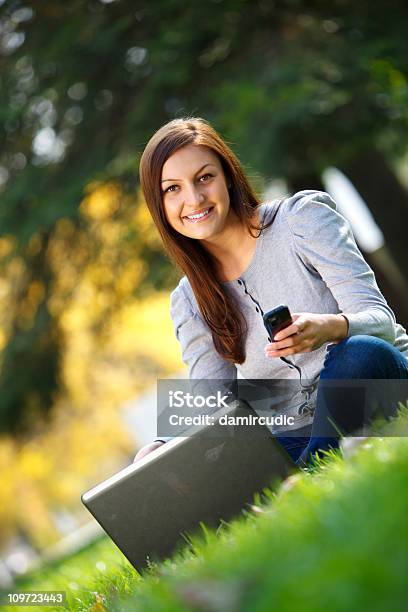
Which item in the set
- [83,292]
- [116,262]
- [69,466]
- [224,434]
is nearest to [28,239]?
[116,262]

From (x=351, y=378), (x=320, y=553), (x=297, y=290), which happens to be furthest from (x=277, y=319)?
(x=320, y=553)

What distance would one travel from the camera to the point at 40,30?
787cm

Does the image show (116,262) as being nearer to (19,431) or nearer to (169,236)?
(19,431)

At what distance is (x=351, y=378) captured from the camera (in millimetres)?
2549

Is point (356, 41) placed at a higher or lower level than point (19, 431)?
higher

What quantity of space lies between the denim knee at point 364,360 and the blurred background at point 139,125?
129 inches

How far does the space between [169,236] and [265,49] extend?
437cm

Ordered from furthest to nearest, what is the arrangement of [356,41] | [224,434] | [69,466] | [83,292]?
[69,466] → [83,292] → [356,41] → [224,434]

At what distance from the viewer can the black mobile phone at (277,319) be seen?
250cm

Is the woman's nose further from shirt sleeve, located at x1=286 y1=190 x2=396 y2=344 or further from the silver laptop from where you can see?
the silver laptop

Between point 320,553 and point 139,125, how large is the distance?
660 centimetres

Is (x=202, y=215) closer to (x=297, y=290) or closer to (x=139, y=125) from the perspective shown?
(x=297, y=290)

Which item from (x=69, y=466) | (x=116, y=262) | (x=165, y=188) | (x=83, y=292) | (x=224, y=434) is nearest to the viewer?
(x=224, y=434)
